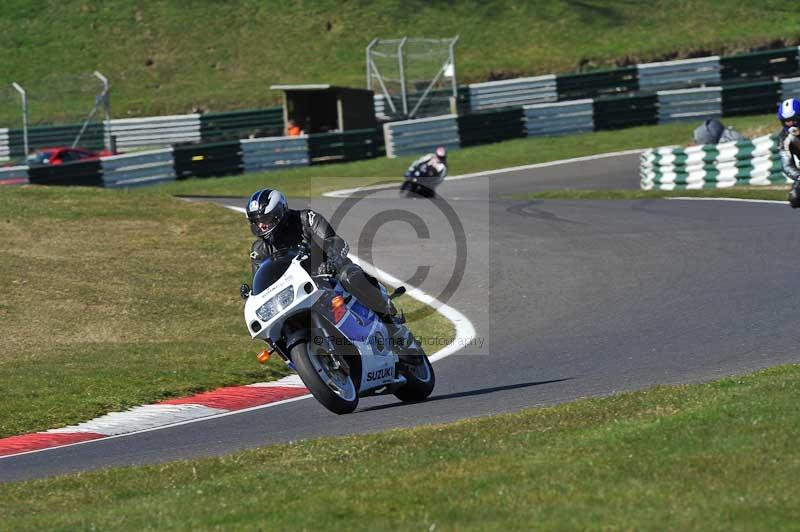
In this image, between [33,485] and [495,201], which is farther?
[495,201]

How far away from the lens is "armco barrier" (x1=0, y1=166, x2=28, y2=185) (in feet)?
95.6

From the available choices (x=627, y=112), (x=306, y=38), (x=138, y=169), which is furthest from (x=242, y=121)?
(x=306, y=38)

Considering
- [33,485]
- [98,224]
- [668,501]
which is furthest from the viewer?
[98,224]

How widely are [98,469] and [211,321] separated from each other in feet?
24.0

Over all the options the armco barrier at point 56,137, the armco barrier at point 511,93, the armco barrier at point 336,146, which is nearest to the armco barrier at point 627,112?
the armco barrier at point 511,93

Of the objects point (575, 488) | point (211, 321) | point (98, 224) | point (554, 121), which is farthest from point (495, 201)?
point (575, 488)

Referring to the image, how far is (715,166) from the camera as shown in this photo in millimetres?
25453

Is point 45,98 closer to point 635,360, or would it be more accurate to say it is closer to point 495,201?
point 495,201

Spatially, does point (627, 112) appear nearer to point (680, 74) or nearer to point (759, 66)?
point (680, 74)

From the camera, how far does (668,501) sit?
573 cm

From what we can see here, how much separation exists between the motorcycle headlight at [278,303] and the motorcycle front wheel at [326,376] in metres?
0.28

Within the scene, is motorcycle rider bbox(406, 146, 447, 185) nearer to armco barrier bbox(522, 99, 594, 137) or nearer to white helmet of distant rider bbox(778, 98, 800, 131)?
armco barrier bbox(522, 99, 594, 137)

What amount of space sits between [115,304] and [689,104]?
23.6 m

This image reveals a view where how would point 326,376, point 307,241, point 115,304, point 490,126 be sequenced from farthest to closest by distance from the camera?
point 490,126, point 115,304, point 307,241, point 326,376
